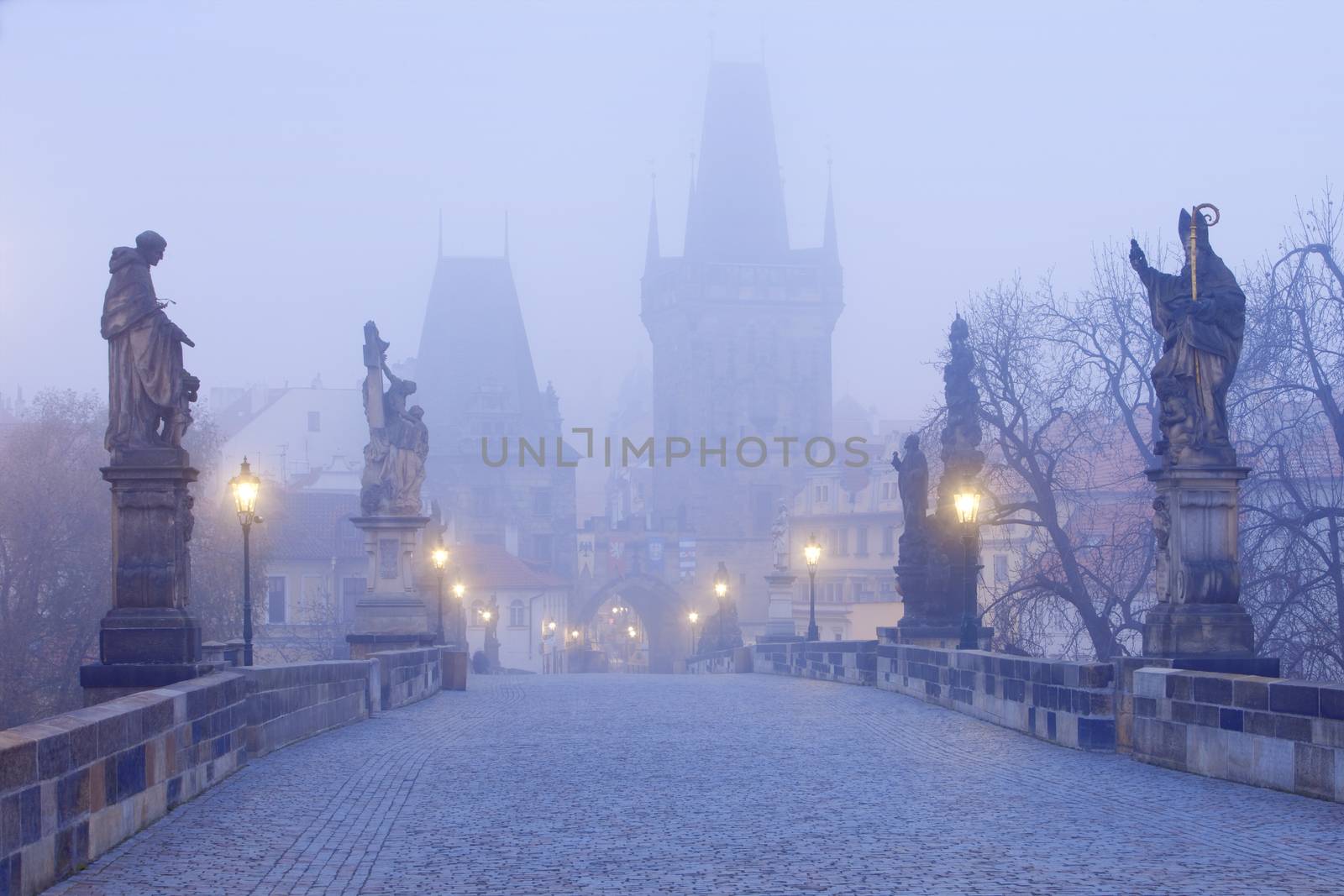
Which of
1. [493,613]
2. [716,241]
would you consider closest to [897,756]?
[493,613]

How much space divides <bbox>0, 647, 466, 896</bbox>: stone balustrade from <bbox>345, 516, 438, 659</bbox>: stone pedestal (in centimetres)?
976

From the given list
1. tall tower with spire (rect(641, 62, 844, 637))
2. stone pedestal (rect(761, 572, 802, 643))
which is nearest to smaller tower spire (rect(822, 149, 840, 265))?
tall tower with spire (rect(641, 62, 844, 637))

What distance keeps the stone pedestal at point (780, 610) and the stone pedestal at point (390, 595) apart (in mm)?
18301

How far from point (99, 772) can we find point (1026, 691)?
984 centimetres

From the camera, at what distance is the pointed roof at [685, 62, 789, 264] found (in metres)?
113

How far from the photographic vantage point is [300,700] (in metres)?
16.2

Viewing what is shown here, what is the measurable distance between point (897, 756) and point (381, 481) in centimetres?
1413

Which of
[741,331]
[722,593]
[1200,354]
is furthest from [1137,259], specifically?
[741,331]

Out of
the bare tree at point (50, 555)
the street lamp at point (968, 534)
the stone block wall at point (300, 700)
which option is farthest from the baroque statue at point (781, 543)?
the stone block wall at point (300, 700)

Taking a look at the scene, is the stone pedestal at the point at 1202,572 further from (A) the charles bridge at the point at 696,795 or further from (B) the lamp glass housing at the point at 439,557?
(B) the lamp glass housing at the point at 439,557

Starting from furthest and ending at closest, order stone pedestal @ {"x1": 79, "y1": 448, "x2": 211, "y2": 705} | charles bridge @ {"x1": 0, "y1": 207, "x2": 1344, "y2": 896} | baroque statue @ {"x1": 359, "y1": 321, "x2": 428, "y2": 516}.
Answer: baroque statue @ {"x1": 359, "y1": 321, "x2": 428, "y2": 516}
stone pedestal @ {"x1": 79, "y1": 448, "x2": 211, "y2": 705}
charles bridge @ {"x1": 0, "y1": 207, "x2": 1344, "y2": 896}

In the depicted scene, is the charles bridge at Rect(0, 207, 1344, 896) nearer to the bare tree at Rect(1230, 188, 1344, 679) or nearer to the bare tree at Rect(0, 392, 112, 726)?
the bare tree at Rect(1230, 188, 1344, 679)

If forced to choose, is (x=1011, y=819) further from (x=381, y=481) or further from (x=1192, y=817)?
(x=381, y=481)

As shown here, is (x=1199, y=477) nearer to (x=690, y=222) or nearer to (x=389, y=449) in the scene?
(x=389, y=449)
